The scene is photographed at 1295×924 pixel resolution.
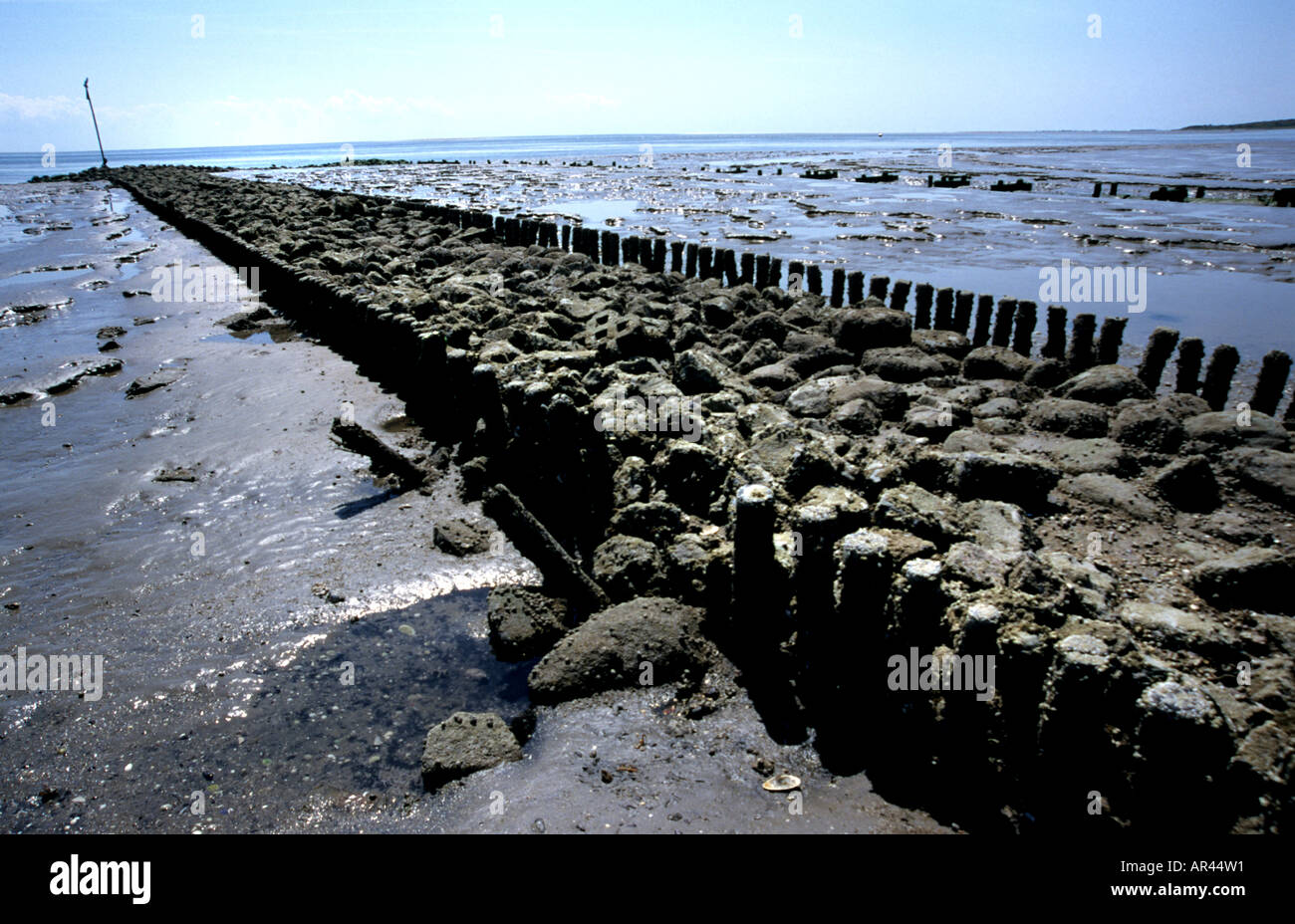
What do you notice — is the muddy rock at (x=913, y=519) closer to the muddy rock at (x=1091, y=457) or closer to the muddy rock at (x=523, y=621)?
the muddy rock at (x=1091, y=457)

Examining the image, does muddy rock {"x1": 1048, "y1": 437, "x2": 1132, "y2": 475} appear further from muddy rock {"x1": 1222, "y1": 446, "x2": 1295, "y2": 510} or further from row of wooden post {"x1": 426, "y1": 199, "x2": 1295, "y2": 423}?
row of wooden post {"x1": 426, "y1": 199, "x2": 1295, "y2": 423}

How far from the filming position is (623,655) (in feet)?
17.2

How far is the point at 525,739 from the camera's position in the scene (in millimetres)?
4859

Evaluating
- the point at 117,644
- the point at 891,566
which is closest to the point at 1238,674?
the point at 891,566

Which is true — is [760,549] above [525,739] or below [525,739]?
above

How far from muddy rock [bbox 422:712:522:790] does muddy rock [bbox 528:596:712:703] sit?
0.47m

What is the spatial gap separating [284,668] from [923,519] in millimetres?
4892

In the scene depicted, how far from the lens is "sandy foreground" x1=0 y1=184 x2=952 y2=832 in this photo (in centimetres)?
432

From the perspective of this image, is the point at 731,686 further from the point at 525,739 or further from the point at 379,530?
the point at 379,530

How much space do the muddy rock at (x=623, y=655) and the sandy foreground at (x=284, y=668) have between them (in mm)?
124

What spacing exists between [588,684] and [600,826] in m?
1.23

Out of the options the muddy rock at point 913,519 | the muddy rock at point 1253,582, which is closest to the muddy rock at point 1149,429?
the muddy rock at point 1253,582

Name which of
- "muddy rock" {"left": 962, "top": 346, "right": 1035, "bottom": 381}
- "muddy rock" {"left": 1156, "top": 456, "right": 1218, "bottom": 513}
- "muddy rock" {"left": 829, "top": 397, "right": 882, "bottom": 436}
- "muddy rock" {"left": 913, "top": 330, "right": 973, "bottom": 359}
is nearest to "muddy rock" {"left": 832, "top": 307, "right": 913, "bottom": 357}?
"muddy rock" {"left": 913, "top": 330, "right": 973, "bottom": 359}

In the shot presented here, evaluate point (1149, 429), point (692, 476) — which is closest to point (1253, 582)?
point (1149, 429)
